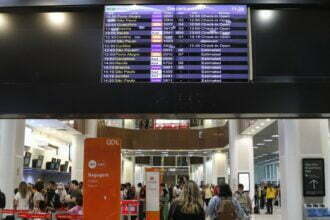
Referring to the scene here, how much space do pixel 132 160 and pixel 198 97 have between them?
34.8 meters

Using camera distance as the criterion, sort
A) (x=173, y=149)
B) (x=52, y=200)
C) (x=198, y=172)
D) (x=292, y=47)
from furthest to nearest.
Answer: (x=198, y=172) → (x=173, y=149) → (x=52, y=200) → (x=292, y=47)

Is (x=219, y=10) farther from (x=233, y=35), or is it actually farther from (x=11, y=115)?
(x=11, y=115)

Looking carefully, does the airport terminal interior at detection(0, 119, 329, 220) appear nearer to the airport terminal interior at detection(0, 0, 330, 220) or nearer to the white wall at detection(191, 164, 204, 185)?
the white wall at detection(191, 164, 204, 185)

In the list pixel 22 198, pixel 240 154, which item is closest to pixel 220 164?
pixel 240 154

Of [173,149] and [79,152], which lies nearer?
[79,152]

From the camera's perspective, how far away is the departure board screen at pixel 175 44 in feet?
15.3

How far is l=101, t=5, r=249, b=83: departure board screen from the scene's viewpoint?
465 centimetres

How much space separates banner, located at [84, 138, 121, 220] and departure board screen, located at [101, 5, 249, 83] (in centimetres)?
385

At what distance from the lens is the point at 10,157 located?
40.9ft

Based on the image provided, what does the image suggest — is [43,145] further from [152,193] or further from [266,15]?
[266,15]

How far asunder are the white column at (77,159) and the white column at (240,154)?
23.5ft

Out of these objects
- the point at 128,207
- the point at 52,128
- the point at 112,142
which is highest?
the point at 52,128

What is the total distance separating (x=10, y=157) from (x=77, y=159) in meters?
9.72

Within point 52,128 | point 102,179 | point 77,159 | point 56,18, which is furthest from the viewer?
point 77,159
